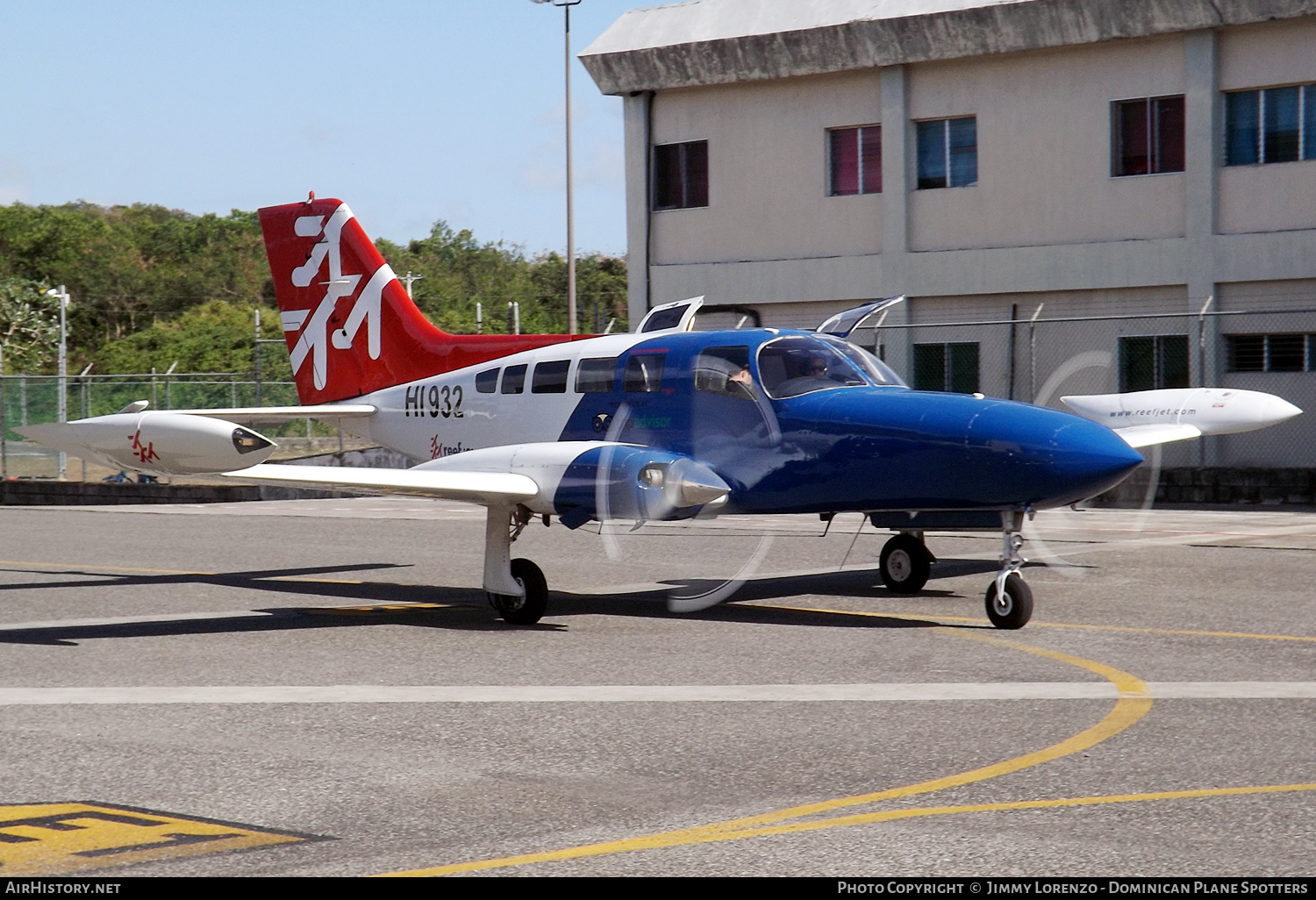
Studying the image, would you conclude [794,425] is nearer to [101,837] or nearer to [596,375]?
[596,375]

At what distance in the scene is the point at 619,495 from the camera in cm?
1195

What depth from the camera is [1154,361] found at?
2872 centimetres

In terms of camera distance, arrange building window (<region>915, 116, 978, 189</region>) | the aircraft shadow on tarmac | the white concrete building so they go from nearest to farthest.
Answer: the aircraft shadow on tarmac, the white concrete building, building window (<region>915, 116, 978, 189</region>)

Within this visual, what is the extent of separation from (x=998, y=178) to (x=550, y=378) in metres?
19.6


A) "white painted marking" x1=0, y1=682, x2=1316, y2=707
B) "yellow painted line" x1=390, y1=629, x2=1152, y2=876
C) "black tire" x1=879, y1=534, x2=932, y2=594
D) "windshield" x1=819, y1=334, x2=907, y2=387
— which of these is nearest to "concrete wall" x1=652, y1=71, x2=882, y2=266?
"black tire" x1=879, y1=534, x2=932, y2=594

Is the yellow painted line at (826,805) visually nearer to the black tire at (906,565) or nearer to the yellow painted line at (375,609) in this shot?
the black tire at (906,565)

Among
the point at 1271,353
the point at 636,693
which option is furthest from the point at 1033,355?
the point at 636,693

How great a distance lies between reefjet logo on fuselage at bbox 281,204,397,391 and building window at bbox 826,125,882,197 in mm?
17811

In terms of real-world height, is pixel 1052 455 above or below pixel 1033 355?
below

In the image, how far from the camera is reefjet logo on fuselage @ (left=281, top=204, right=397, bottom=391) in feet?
55.2

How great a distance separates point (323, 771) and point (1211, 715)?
466 cm

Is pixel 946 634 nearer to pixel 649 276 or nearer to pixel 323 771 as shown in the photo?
pixel 323 771

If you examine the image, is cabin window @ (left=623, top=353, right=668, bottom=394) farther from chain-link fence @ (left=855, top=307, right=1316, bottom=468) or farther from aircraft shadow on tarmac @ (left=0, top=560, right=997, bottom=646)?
chain-link fence @ (left=855, top=307, right=1316, bottom=468)
